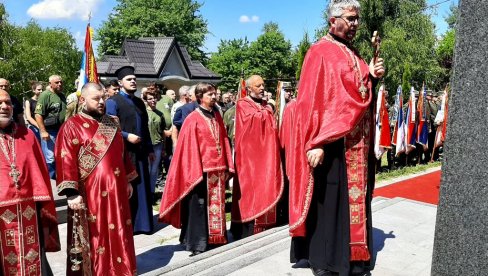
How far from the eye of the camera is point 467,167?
2045 millimetres

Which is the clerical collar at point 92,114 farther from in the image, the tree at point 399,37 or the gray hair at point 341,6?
the tree at point 399,37

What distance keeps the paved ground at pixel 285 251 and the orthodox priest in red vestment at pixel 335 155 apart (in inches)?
14.8

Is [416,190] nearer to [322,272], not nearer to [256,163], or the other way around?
[256,163]

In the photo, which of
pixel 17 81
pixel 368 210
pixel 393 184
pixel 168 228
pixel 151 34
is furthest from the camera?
pixel 151 34

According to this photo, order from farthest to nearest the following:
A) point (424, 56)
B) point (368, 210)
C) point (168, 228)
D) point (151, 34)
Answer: point (151, 34) → point (424, 56) → point (168, 228) → point (368, 210)

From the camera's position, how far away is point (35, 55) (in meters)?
40.3

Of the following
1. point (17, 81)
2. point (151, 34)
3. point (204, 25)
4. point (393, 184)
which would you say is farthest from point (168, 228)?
point (204, 25)

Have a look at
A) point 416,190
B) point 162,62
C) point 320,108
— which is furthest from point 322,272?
point 162,62

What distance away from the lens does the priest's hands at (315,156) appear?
3.64 metres

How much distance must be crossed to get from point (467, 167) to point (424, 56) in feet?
101

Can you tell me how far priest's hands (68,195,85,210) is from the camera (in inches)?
158

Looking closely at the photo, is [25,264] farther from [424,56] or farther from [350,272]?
[424,56]

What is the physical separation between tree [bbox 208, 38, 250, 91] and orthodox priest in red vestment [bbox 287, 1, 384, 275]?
4593cm

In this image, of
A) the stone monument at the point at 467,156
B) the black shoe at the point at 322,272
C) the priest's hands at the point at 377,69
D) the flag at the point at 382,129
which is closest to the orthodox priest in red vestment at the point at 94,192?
the black shoe at the point at 322,272
